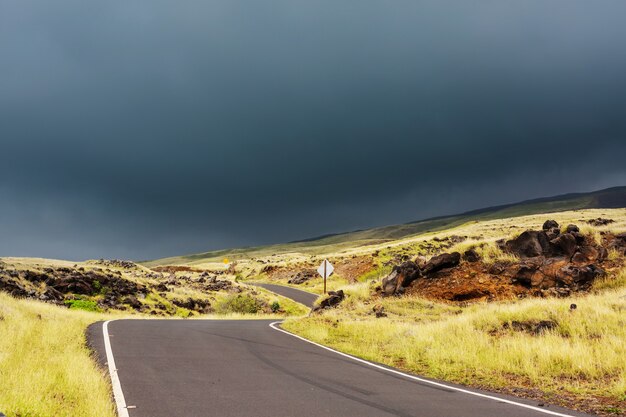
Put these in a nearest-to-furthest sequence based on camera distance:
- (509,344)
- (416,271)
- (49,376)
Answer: (49,376), (509,344), (416,271)

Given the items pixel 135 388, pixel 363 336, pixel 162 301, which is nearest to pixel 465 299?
pixel 363 336

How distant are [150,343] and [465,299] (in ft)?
54.8

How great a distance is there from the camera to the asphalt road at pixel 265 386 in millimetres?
6902

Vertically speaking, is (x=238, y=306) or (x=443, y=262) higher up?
(x=443, y=262)

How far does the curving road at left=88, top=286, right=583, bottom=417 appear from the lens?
6.91 m

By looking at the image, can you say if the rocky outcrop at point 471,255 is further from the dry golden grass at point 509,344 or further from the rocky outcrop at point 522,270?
the dry golden grass at point 509,344

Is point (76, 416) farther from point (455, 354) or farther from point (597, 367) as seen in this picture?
point (597, 367)

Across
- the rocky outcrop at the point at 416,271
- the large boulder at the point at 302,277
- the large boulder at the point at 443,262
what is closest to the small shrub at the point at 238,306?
the rocky outcrop at the point at 416,271

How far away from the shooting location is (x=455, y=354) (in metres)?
12.2

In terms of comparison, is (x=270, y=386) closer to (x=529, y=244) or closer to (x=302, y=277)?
(x=529, y=244)

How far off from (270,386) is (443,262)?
62.4 ft

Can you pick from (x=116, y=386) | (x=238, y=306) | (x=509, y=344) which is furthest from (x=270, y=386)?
(x=238, y=306)

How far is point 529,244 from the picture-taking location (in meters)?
24.4

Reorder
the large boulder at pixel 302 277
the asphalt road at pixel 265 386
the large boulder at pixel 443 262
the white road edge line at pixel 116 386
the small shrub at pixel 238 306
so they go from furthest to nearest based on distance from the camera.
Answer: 1. the large boulder at pixel 302 277
2. the small shrub at pixel 238 306
3. the large boulder at pixel 443 262
4. the asphalt road at pixel 265 386
5. the white road edge line at pixel 116 386
